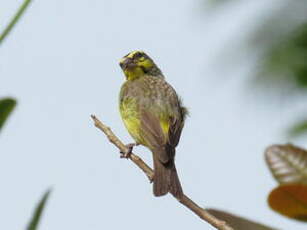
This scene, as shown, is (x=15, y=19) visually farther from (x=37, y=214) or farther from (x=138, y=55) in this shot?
(x=138, y=55)

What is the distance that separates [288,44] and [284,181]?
2.71 feet

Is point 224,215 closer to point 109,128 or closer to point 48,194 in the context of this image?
point 48,194

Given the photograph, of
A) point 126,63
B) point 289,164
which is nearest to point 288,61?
point 289,164

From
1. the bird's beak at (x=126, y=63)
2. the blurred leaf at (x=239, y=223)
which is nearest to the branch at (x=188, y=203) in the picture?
the blurred leaf at (x=239, y=223)

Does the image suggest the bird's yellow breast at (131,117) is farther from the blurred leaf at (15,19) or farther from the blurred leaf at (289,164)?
the blurred leaf at (15,19)

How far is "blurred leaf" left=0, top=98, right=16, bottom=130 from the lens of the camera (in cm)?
81

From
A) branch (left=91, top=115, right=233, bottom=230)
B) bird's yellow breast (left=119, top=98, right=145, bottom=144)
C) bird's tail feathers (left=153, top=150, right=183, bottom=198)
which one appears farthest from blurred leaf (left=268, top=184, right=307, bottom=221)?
bird's yellow breast (left=119, top=98, right=145, bottom=144)

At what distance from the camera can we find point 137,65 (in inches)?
193

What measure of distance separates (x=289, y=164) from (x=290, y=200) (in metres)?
0.06

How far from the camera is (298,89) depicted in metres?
1.53

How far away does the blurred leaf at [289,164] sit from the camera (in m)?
0.87

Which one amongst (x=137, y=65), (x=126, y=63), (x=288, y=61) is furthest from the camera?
(x=137, y=65)

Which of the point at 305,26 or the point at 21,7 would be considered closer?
the point at 21,7

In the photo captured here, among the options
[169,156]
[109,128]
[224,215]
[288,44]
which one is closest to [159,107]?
[169,156]
